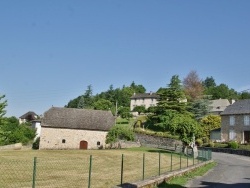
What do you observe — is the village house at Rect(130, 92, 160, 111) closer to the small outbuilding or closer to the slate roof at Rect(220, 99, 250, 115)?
the slate roof at Rect(220, 99, 250, 115)

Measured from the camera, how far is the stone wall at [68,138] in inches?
2242

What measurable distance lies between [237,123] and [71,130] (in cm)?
3036

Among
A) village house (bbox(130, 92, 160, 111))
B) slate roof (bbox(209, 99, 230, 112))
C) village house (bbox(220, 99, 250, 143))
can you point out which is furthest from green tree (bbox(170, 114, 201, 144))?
village house (bbox(130, 92, 160, 111))

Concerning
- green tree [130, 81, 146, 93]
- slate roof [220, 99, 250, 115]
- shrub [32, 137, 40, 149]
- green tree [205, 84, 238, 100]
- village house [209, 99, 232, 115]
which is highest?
green tree [130, 81, 146, 93]

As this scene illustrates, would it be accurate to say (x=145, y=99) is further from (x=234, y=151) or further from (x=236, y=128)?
(x=234, y=151)

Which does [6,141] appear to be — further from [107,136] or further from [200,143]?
[200,143]

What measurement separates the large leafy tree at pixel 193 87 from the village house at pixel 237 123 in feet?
60.2

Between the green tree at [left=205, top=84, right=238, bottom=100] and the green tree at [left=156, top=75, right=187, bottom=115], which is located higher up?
the green tree at [left=205, top=84, right=238, bottom=100]

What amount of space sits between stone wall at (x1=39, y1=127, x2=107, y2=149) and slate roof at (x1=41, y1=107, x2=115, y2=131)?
2.63 ft

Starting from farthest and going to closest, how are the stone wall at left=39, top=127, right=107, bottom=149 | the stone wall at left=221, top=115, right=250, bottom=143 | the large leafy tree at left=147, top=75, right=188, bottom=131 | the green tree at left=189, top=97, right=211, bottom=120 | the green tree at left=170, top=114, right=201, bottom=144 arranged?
the green tree at left=189, top=97, right=211, bottom=120, the large leafy tree at left=147, top=75, right=188, bottom=131, the stone wall at left=221, top=115, right=250, bottom=143, the stone wall at left=39, top=127, right=107, bottom=149, the green tree at left=170, top=114, right=201, bottom=144

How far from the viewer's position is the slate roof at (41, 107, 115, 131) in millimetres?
58469

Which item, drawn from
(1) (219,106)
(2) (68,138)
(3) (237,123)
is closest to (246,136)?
(3) (237,123)

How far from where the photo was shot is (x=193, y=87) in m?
92.0

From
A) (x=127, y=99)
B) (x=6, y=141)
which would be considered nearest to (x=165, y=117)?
(x=6, y=141)
